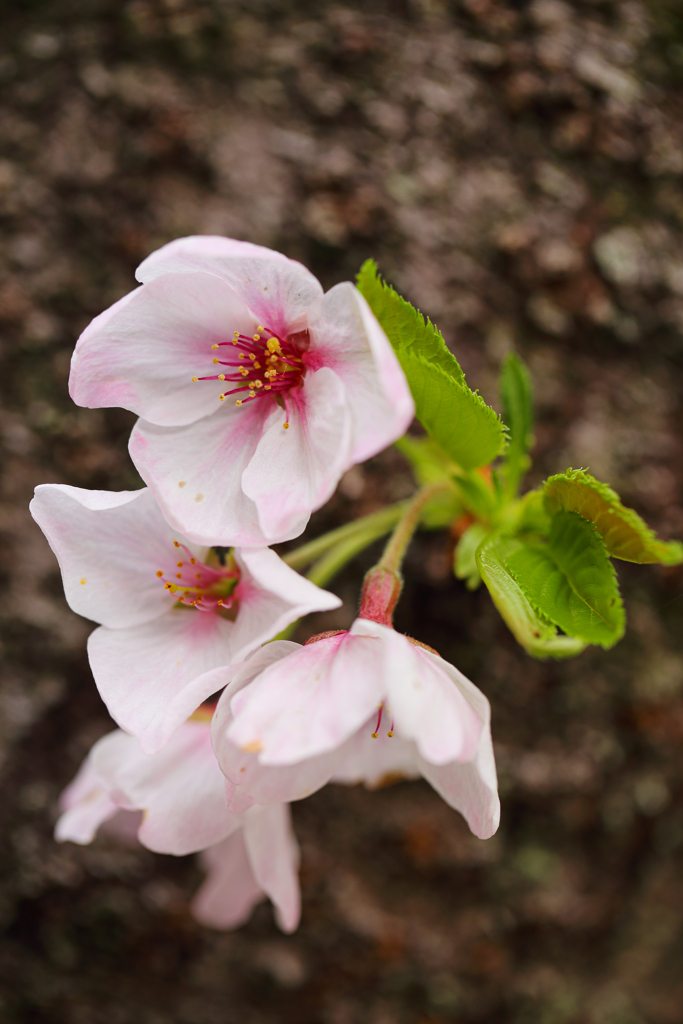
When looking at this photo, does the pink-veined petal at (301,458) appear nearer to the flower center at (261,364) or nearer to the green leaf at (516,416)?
the flower center at (261,364)

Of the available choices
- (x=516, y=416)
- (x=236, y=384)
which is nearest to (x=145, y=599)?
(x=236, y=384)

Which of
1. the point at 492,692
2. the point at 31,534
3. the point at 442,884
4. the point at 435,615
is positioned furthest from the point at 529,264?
the point at 442,884

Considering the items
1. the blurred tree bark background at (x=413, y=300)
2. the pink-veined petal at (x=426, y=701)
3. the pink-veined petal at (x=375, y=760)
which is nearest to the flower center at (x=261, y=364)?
the pink-veined petal at (x=426, y=701)

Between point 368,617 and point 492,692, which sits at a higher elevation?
point 368,617

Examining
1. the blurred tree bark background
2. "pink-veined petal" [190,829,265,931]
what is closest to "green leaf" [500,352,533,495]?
the blurred tree bark background

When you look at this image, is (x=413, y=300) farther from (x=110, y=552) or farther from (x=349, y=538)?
(x=110, y=552)

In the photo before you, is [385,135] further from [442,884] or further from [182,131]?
[442,884]
